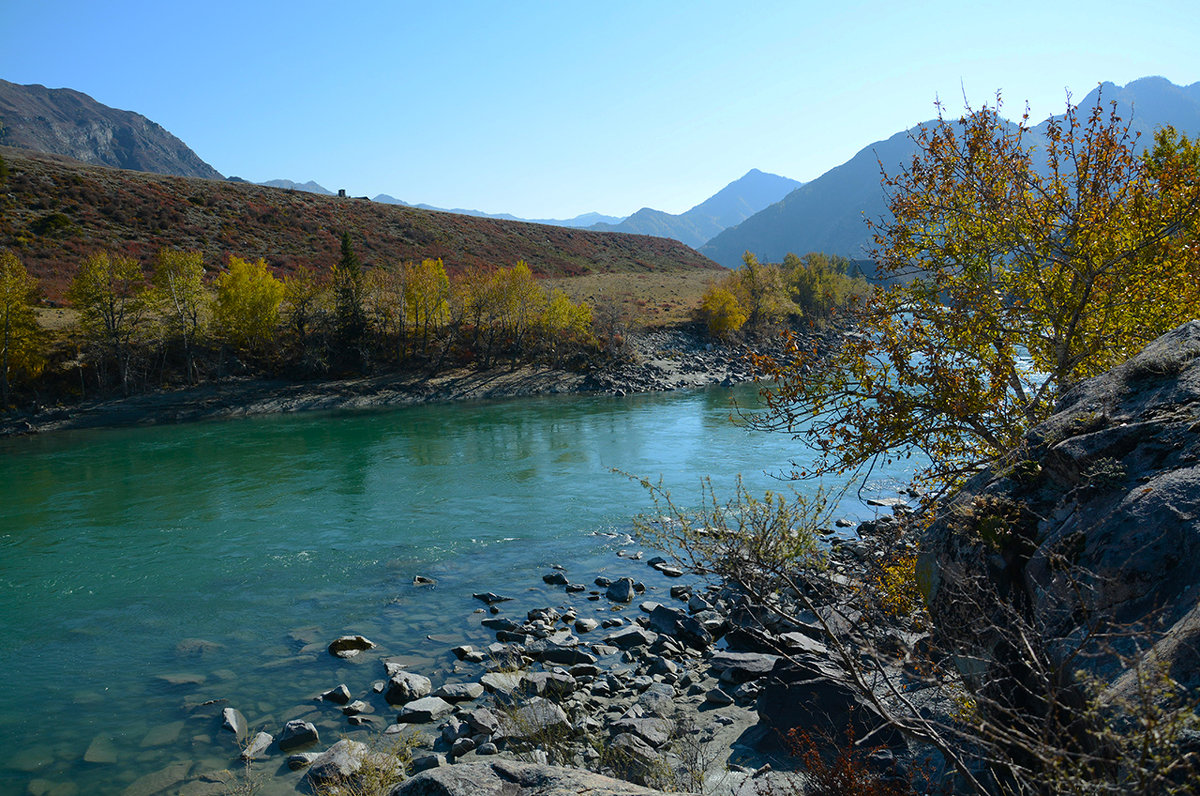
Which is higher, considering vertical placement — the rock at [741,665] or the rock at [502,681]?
the rock at [502,681]

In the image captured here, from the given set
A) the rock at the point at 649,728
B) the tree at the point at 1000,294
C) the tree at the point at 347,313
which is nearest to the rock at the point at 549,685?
the rock at the point at 649,728

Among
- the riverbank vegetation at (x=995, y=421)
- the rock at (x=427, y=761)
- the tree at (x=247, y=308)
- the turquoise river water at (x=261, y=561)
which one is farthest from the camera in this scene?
the tree at (x=247, y=308)

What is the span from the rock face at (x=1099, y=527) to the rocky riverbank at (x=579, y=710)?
1.47m

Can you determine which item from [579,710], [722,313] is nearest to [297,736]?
[579,710]

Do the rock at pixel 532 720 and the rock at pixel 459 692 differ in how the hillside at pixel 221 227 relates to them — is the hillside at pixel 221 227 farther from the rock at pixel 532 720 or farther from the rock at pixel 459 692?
the rock at pixel 532 720

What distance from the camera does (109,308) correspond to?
50.1m

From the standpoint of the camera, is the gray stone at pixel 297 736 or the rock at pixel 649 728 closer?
the rock at pixel 649 728

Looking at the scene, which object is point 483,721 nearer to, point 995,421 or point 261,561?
point 995,421

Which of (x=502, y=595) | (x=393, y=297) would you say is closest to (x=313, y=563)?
(x=502, y=595)

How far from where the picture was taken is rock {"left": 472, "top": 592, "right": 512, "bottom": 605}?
595 inches

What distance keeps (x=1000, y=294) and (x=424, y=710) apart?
10.4 meters

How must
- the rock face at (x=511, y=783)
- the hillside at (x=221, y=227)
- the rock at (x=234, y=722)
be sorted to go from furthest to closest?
the hillside at (x=221, y=227), the rock at (x=234, y=722), the rock face at (x=511, y=783)

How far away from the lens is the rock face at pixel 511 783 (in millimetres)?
5469

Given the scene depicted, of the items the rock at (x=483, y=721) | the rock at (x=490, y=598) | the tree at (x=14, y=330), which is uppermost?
the tree at (x=14, y=330)
